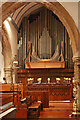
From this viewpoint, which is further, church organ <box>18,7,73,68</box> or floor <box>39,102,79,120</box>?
church organ <box>18,7,73,68</box>

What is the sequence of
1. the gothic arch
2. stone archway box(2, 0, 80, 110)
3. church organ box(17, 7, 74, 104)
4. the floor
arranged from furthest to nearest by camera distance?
church organ box(17, 7, 74, 104) → the gothic arch → stone archway box(2, 0, 80, 110) → the floor

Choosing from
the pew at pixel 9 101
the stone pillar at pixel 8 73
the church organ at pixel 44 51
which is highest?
the church organ at pixel 44 51

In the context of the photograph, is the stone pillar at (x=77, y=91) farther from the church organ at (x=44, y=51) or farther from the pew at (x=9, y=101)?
the church organ at (x=44, y=51)

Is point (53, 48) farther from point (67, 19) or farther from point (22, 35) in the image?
point (67, 19)

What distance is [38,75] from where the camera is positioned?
45.7 ft

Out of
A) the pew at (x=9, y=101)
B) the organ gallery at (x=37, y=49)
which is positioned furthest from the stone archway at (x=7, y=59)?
the pew at (x=9, y=101)

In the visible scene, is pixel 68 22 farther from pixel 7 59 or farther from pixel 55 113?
pixel 7 59

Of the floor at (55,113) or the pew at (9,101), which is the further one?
the floor at (55,113)

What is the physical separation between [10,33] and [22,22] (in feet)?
6.95

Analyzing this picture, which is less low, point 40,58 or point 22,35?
point 22,35

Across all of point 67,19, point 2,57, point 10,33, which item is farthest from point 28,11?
point 67,19

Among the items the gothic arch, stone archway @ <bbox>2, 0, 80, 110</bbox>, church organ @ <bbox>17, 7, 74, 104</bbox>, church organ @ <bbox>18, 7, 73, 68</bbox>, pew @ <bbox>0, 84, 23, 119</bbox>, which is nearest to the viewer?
pew @ <bbox>0, 84, 23, 119</bbox>

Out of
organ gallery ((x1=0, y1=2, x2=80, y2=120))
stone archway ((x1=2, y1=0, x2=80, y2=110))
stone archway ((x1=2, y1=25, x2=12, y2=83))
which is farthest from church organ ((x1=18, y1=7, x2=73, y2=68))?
stone archway ((x1=2, y1=0, x2=80, y2=110))

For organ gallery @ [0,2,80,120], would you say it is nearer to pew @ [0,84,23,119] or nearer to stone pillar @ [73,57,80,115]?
pew @ [0,84,23,119]
